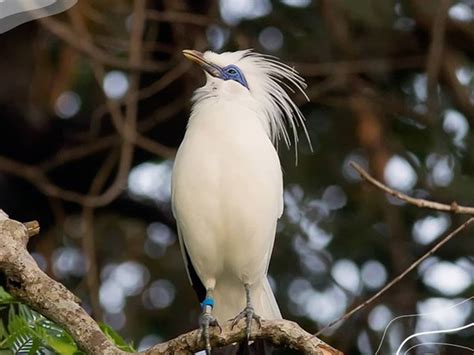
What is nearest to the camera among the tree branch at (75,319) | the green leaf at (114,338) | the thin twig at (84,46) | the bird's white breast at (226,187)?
the tree branch at (75,319)

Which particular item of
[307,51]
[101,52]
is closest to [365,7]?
[307,51]

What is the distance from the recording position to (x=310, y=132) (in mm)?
5496

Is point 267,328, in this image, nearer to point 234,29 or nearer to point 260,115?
point 260,115

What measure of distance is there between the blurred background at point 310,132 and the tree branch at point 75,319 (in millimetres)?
1868

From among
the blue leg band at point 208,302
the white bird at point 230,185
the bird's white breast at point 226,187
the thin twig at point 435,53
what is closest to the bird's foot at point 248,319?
the white bird at point 230,185

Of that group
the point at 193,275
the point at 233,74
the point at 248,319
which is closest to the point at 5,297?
the point at 248,319

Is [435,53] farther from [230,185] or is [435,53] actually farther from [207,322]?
[207,322]

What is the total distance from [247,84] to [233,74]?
6cm

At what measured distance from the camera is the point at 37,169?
506cm

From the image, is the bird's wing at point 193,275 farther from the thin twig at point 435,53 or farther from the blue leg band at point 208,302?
the thin twig at point 435,53

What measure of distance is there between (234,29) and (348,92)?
0.59 meters

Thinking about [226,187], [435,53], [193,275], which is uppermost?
[435,53]

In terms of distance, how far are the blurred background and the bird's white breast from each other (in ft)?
4.76

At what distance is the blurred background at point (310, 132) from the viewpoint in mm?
5059
